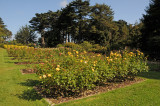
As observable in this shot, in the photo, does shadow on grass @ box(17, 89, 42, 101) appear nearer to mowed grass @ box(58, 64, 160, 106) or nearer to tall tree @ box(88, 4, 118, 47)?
mowed grass @ box(58, 64, 160, 106)

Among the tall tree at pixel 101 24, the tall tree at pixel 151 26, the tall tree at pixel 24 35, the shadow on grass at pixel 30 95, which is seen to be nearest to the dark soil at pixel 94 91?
the shadow on grass at pixel 30 95

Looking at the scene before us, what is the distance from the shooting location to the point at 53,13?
146ft

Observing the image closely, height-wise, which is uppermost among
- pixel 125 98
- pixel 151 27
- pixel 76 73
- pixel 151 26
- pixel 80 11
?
pixel 80 11

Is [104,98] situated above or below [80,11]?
below

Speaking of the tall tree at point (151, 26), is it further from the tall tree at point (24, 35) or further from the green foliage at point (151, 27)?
the tall tree at point (24, 35)

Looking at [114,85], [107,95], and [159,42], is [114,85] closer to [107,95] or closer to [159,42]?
[107,95]

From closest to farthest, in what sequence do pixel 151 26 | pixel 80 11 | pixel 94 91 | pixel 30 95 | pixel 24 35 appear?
pixel 30 95 < pixel 94 91 < pixel 151 26 < pixel 80 11 < pixel 24 35

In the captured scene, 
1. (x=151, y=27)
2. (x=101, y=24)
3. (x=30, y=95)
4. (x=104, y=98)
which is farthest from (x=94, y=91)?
(x=101, y=24)

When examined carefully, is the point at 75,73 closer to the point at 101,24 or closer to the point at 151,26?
the point at 151,26

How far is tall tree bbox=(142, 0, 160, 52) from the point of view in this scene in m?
14.4

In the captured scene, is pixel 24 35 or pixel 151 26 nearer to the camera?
pixel 151 26

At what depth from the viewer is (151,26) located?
15414 mm

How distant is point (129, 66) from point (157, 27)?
12423 mm

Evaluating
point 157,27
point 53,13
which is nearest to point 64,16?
point 53,13
